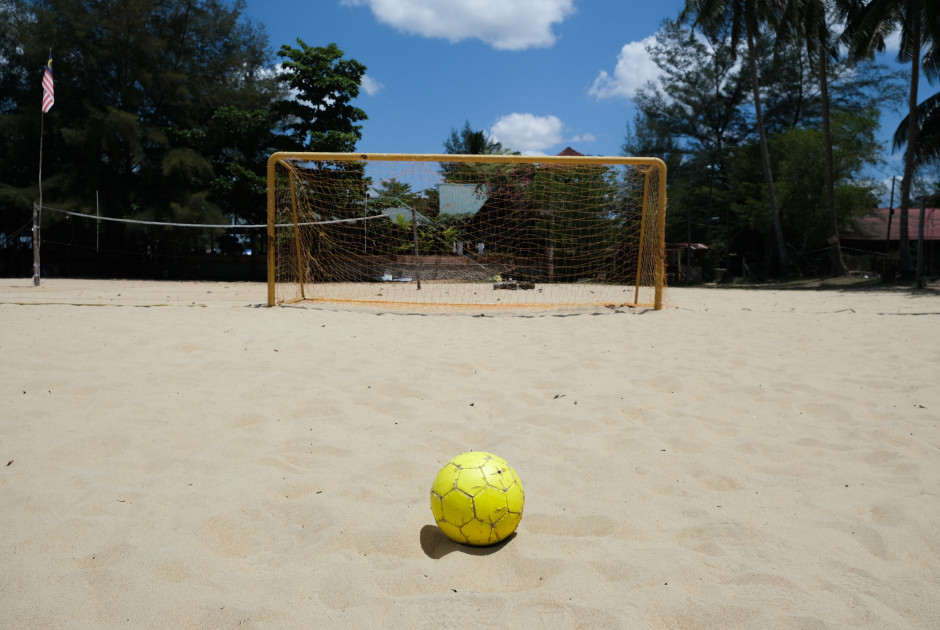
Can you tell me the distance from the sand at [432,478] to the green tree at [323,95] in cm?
1747

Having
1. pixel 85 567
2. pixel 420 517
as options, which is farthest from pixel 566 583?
pixel 85 567

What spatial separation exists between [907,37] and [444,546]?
62.0ft

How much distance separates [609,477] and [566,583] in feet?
2.52

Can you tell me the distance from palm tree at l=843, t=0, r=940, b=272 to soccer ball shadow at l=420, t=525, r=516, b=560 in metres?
17.6

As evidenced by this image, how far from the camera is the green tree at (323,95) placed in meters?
20.4

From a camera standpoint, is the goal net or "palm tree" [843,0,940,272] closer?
the goal net

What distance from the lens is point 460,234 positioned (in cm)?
1262

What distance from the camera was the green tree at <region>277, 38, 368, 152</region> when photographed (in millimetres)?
20422

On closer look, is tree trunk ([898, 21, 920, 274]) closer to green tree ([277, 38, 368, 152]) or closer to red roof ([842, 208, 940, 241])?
red roof ([842, 208, 940, 241])

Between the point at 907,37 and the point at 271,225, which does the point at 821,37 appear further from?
the point at 271,225

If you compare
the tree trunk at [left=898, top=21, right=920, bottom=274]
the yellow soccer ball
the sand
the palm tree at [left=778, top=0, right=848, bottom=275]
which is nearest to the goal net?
the sand

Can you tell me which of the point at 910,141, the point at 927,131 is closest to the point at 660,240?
the point at 910,141

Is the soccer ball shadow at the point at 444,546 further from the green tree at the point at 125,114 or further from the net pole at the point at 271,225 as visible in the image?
the green tree at the point at 125,114

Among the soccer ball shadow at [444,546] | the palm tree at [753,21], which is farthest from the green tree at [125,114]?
the soccer ball shadow at [444,546]
